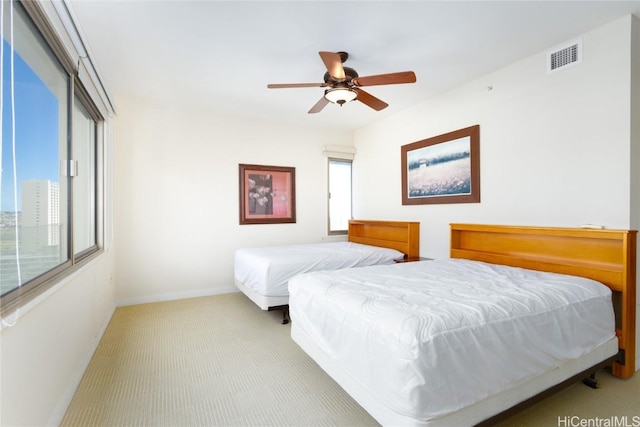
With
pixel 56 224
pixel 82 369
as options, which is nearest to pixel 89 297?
pixel 82 369

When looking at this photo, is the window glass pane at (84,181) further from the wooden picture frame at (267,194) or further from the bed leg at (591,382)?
the bed leg at (591,382)

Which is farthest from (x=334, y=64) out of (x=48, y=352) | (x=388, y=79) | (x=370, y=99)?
(x=48, y=352)

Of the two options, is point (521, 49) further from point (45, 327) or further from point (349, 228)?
point (45, 327)

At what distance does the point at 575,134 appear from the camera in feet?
8.67

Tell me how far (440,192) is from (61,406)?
3970 millimetres

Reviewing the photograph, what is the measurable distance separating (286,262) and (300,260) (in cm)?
19

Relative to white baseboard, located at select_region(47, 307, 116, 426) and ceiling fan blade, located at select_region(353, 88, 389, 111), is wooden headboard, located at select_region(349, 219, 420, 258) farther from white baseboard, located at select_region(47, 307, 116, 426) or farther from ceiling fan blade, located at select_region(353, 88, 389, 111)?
white baseboard, located at select_region(47, 307, 116, 426)

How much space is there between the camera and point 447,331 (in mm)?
1450

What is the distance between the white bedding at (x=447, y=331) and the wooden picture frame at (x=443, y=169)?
56.9 inches

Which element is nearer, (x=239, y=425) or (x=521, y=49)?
(x=239, y=425)

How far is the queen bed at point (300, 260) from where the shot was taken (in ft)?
10.9

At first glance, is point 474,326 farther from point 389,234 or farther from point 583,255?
point 389,234

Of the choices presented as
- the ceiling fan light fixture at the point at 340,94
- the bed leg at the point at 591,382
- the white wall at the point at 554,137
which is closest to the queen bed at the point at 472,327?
the bed leg at the point at 591,382

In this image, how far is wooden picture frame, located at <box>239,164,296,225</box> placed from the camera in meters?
4.80
